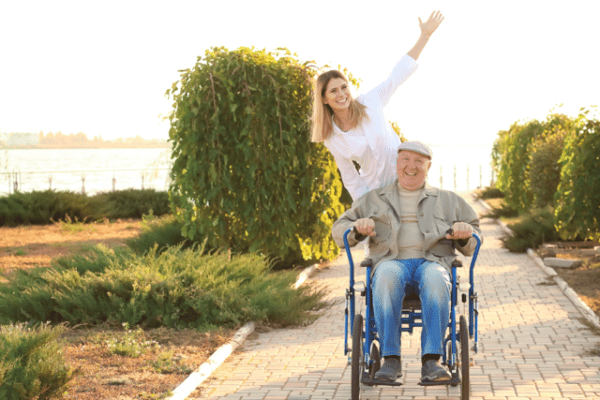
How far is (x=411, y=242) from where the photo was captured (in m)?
4.47

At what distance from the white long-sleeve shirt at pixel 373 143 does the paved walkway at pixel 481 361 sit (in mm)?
1370

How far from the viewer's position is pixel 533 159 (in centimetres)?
1503

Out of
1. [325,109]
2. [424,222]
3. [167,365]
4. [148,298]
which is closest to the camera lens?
[424,222]

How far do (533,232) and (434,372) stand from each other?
9026 millimetres

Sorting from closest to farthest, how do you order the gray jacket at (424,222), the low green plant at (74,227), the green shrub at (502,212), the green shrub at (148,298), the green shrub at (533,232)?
the gray jacket at (424,222) → the green shrub at (148,298) → the green shrub at (533,232) → the low green plant at (74,227) → the green shrub at (502,212)

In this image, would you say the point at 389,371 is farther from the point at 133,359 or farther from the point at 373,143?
the point at 133,359

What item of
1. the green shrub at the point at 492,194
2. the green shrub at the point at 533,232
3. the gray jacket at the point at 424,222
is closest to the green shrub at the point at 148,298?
the gray jacket at the point at 424,222

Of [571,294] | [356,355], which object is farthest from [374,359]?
[571,294]

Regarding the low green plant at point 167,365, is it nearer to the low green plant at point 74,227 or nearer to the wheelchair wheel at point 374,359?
the wheelchair wheel at point 374,359

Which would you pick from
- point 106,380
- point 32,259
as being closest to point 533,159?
point 32,259

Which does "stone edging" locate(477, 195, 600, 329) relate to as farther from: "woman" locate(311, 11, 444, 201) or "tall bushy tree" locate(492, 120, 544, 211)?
"tall bushy tree" locate(492, 120, 544, 211)

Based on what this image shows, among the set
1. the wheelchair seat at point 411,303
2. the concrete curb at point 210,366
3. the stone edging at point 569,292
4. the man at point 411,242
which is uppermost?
the man at point 411,242

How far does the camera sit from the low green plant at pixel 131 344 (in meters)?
5.58

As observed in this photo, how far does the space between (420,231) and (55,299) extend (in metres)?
3.94
